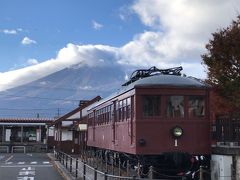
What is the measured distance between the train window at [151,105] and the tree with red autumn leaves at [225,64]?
26.0ft

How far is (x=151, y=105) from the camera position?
15.6 metres

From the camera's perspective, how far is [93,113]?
91.9ft

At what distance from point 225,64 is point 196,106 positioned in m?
8.53

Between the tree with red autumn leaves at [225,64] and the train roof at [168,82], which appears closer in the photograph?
the train roof at [168,82]

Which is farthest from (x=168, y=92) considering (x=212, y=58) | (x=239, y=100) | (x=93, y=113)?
(x=93, y=113)

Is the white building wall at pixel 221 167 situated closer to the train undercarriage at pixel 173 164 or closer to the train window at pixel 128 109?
the train undercarriage at pixel 173 164

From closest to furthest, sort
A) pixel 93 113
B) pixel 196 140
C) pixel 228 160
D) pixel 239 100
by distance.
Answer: pixel 228 160
pixel 196 140
pixel 239 100
pixel 93 113

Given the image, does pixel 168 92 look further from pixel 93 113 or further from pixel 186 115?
pixel 93 113

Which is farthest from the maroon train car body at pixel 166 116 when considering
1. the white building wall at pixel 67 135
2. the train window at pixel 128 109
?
the white building wall at pixel 67 135

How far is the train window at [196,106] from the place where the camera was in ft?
51.3

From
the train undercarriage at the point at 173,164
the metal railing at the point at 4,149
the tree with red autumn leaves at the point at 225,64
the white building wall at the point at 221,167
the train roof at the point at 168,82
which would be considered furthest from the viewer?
the metal railing at the point at 4,149

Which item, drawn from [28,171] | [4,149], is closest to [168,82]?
[28,171]

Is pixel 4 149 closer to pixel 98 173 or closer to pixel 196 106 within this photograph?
pixel 196 106

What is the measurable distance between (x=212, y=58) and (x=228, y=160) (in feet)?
36.6
